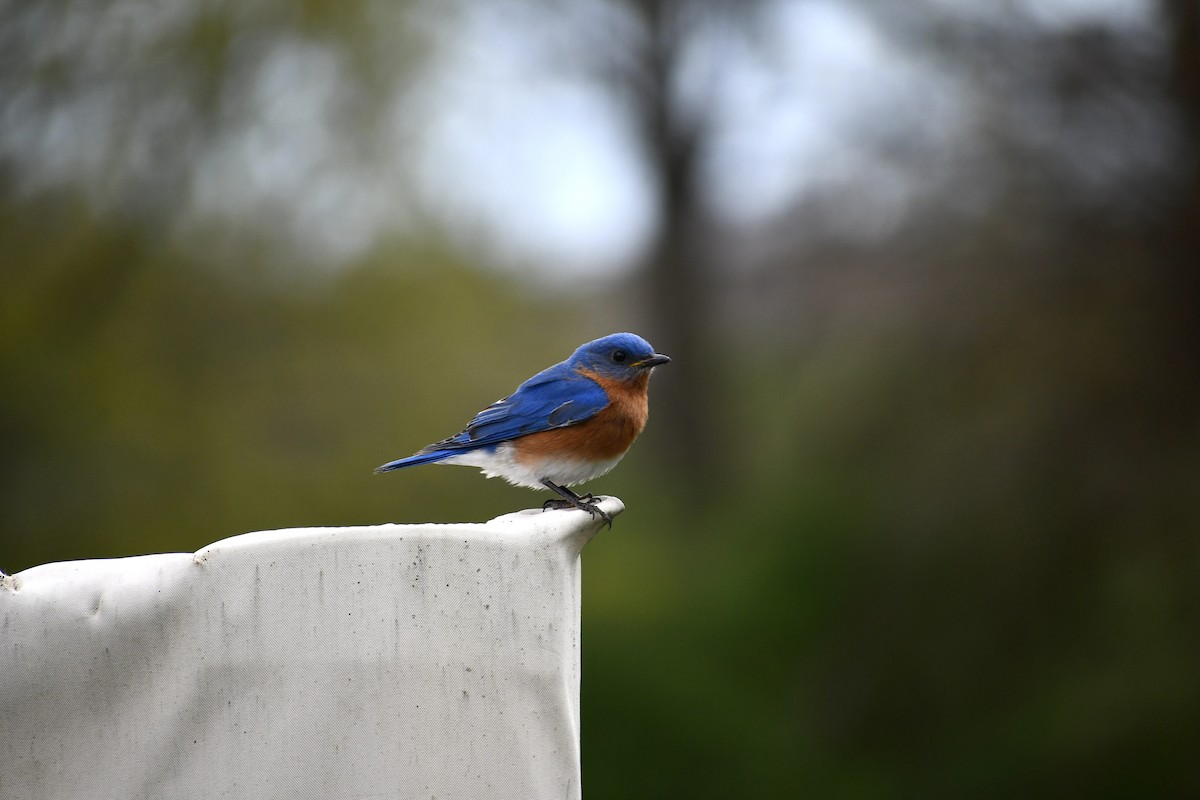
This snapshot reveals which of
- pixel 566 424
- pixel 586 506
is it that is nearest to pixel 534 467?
pixel 566 424

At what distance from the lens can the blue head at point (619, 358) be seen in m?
4.38

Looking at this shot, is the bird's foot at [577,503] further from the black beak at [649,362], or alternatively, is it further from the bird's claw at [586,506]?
the black beak at [649,362]

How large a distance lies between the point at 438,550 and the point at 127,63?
755 centimetres

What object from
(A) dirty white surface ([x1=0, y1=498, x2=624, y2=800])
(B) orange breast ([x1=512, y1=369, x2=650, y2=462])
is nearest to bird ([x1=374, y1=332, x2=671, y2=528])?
(B) orange breast ([x1=512, y1=369, x2=650, y2=462])

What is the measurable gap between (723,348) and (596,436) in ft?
27.1

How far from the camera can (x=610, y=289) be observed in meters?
12.7

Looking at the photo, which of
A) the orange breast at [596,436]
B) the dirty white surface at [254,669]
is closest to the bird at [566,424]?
the orange breast at [596,436]

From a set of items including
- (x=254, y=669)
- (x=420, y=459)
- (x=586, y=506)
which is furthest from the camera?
(x=420, y=459)

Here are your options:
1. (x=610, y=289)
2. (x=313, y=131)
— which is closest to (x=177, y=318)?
(x=313, y=131)

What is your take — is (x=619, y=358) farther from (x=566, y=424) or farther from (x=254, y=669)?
(x=254, y=669)

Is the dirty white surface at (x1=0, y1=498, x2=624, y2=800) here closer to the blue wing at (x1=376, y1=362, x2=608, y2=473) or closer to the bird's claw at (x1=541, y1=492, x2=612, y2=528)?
the bird's claw at (x1=541, y1=492, x2=612, y2=528)

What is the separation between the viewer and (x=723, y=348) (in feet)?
40.5

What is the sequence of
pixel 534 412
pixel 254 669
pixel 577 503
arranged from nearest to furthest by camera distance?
1. pixel 254 669
2. pixel 577 503
3. pixel 534 412

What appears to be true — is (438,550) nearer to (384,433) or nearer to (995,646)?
(995,646)
